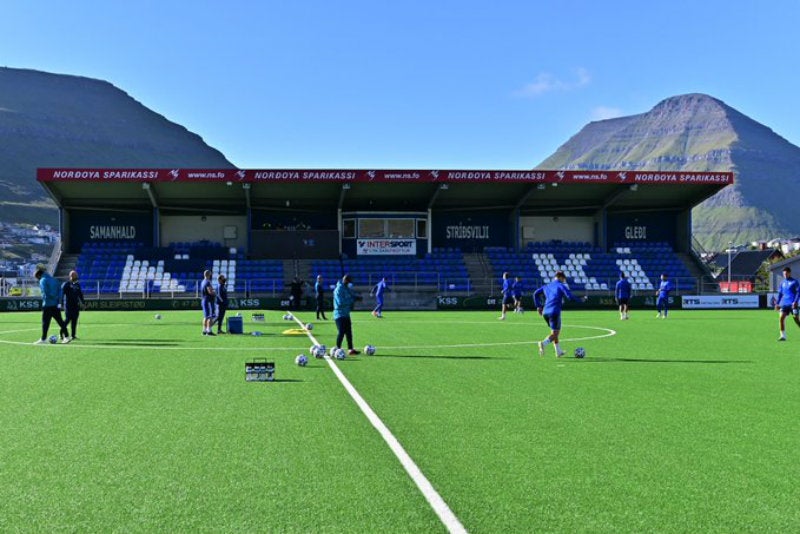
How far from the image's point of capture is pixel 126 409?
10023 millimetres

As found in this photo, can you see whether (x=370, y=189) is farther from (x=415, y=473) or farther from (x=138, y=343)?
(x=415, y=473)

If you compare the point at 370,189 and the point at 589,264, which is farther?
the point at 589,264

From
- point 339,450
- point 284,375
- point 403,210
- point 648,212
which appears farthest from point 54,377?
point 648,212

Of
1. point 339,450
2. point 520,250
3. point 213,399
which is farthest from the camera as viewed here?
point 520,250

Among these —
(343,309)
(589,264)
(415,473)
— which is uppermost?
(589,264)

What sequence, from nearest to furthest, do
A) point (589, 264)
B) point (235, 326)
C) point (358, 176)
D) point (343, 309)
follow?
point (343, 309) < point (235, 326) < point (358, 176) < point (589, 264)

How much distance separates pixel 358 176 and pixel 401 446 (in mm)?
44739

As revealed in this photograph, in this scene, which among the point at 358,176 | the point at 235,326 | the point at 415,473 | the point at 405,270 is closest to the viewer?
the point at 415,473

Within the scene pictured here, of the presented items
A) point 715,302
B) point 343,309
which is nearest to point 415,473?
point 343,309

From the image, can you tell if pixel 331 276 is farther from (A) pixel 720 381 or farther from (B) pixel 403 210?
(A) pixel 720 381

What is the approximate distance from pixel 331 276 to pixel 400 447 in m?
44.8

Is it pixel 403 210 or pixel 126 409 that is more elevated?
pixel 403 210

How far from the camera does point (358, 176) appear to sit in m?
51.7

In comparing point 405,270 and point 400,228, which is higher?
point 400,228
